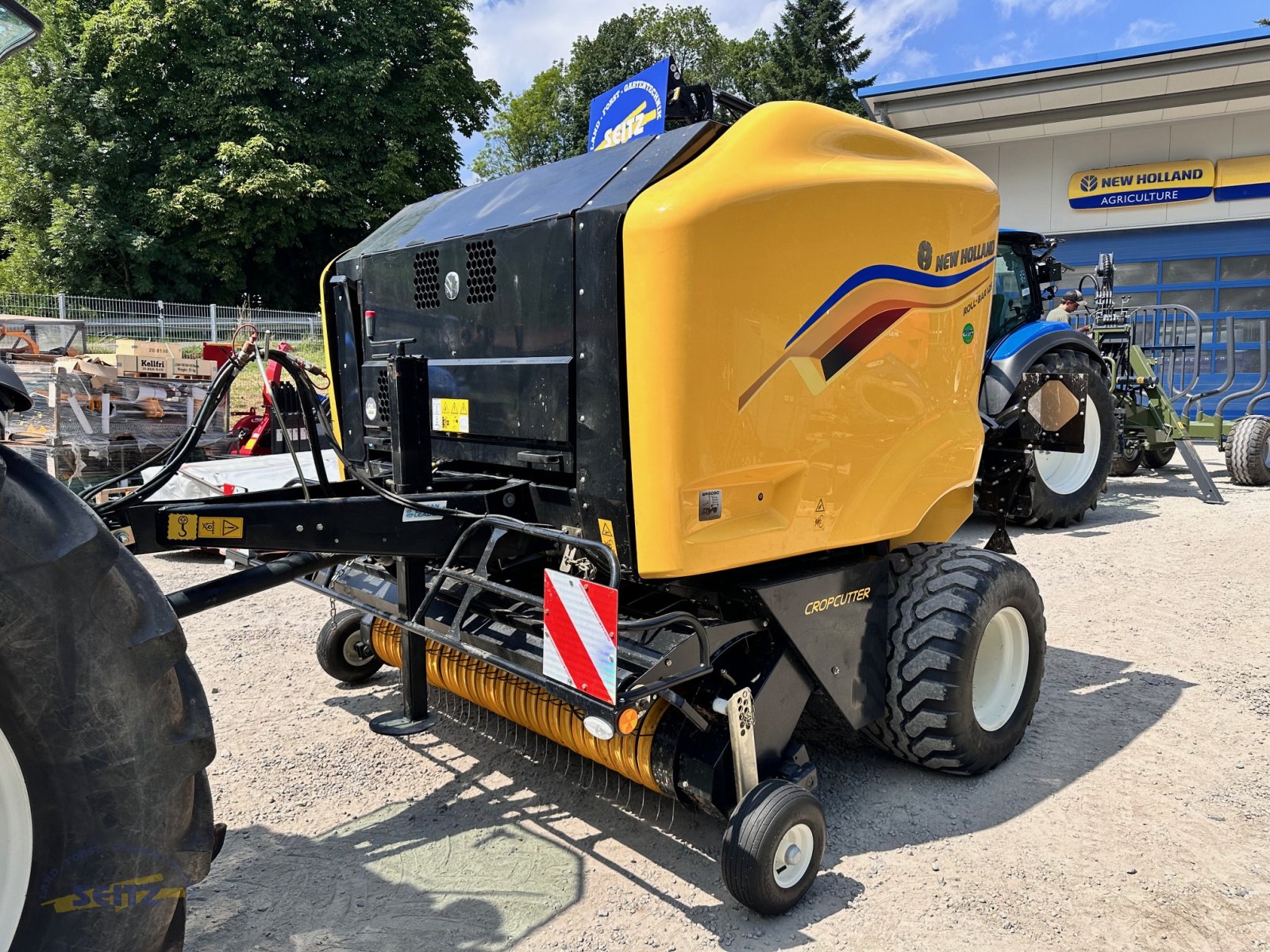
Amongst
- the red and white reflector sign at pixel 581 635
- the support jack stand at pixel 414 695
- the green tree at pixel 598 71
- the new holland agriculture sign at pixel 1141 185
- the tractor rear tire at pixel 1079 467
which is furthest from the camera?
the green tree at pixel 598 71

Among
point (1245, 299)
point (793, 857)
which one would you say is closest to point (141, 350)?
point (793, 857)

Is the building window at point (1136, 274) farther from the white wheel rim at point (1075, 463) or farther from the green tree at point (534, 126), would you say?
the green tree at point (534, 126)

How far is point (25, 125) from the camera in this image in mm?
22516

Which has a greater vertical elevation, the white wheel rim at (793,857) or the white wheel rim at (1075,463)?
the white wheel rim at (1075,463)

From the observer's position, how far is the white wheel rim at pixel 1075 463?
25.7 feet

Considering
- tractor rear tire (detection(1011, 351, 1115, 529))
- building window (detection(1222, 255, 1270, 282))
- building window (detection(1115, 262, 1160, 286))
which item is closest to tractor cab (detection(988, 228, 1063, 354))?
tractor rear tire (detection(1011, 351, 1115, 529))

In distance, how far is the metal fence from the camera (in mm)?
14852

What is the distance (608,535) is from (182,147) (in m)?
24.7

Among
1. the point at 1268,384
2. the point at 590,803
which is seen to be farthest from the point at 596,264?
the point at 1268,384

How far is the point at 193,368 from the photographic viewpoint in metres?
10.1

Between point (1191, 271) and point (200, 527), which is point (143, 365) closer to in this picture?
point (200, 527)

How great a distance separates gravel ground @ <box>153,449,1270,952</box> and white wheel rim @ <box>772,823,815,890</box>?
0.10 metres

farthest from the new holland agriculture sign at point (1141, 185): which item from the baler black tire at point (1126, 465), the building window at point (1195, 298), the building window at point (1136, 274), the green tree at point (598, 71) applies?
the green tree at point (598, 71)

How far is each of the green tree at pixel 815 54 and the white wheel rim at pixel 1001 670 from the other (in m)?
34.7
